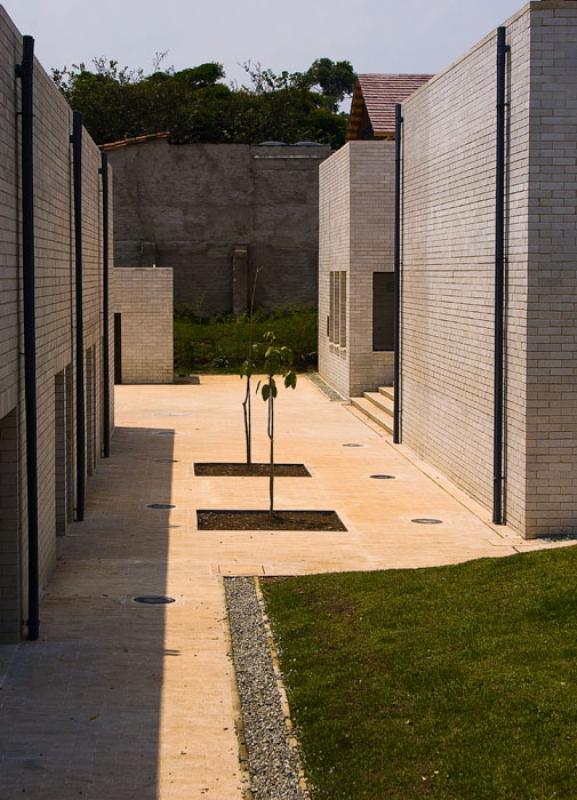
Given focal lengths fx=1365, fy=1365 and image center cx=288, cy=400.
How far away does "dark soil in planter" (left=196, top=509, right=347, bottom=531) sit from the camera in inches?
587

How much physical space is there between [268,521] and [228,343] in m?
20.9

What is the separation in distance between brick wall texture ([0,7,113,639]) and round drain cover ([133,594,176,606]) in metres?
0.93

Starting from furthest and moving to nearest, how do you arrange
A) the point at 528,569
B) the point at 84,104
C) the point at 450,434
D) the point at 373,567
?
1. the point at 84,104
2. the point at 450,434
3. the point at 373,567
4. the point at 528,569

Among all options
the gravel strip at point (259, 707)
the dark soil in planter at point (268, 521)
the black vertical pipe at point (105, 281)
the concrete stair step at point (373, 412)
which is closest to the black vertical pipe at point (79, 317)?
the dark soil in planter at point (268, 521)

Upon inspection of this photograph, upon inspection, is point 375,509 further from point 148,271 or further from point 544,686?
point 148,271

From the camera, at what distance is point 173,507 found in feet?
52.8

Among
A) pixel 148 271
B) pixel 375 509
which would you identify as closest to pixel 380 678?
pixel 375 509

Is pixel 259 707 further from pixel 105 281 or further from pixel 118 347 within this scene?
pixel 118 347

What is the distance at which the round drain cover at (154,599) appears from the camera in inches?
453

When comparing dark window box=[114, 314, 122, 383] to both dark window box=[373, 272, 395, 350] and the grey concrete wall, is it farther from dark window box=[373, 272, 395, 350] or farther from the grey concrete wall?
the grey concrete wall

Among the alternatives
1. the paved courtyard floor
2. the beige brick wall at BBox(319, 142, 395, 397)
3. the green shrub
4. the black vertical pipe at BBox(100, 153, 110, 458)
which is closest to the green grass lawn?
the paved courtyard floor

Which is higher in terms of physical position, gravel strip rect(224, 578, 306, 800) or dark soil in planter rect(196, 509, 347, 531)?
dark soil in planter rect(196, 509, 347, 531)

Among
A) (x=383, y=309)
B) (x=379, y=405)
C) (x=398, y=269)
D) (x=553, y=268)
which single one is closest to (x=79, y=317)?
(x=553, y=268)

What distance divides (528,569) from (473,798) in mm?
4465
